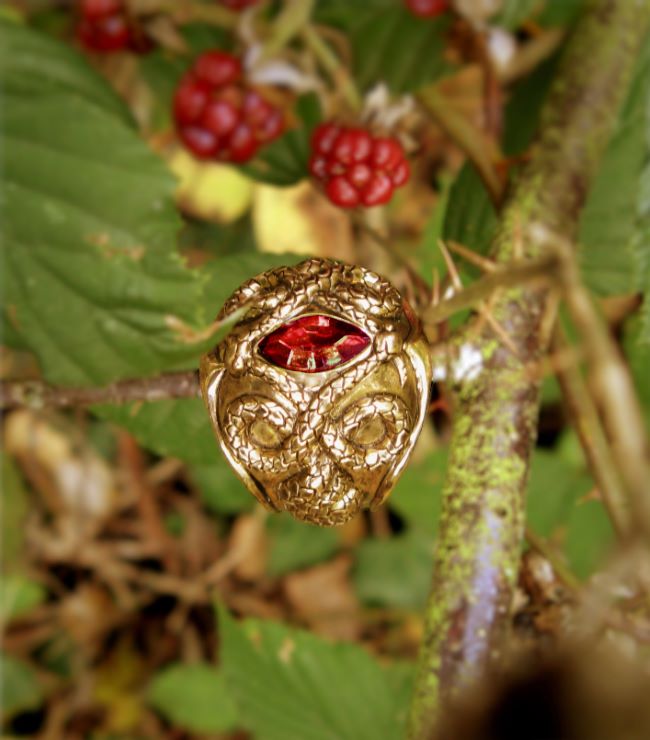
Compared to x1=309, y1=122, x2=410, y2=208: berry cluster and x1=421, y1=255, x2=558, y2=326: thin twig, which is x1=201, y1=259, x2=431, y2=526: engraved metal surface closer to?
x1=421, y1=255, x2=558, y2=326: thin twig

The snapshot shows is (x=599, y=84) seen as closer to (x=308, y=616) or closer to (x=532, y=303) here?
(x=532, y=303)

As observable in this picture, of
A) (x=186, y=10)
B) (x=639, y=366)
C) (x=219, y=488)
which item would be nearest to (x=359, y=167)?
(x=186, y=10)

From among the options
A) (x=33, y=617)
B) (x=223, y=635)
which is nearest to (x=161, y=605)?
(x=33, y=617)

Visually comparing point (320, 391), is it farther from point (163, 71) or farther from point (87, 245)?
point (163, 71)

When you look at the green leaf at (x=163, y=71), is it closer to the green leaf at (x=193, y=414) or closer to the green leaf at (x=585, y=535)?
the green leaf at (x=193, y=414)

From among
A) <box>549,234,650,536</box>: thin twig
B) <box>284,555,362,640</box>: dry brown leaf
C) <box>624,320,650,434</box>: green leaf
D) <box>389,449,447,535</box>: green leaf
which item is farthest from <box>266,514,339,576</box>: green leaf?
<box>549,234,650,536</box>: thin twig
